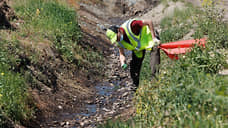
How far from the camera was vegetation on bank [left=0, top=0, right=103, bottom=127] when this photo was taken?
6184mm

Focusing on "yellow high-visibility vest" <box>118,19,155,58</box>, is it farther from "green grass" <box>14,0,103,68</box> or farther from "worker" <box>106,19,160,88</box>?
"green grass" <box>14,0,103,68</box>

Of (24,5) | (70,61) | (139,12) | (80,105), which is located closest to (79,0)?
(139,12)

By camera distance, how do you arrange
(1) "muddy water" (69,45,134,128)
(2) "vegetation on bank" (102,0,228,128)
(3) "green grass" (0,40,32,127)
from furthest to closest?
(1) "muddy water" (69,45,134,128)
(3) "green grass" (0,40,32,127)
(2) "vegetation on bank" (102,0,228,128)

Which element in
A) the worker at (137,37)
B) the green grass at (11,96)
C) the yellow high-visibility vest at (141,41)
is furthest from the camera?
the yellow high-visibility vest at (141,41)

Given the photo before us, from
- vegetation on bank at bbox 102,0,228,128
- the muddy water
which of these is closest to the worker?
vegetation on bank at bbox 102,0,228,128

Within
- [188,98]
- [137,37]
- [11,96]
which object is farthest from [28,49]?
[188,98]

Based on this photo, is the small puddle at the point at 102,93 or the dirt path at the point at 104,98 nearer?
the dirt path at the point at 104,98

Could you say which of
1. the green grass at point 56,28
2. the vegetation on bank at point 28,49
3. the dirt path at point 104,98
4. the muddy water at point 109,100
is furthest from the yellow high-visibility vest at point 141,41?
the green grass at point 56,28

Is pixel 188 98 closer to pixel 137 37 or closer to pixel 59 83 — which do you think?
pixel 137 37

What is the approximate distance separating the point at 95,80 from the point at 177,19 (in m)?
6.81

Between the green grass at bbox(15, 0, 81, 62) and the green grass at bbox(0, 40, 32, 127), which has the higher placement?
the green grass at bbox(15, 0, 81, 62)

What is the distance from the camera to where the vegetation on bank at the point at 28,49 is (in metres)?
6.18

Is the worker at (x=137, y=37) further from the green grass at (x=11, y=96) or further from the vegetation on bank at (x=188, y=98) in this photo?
the green grass at (x=11, y=96)

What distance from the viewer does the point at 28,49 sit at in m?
8.67
